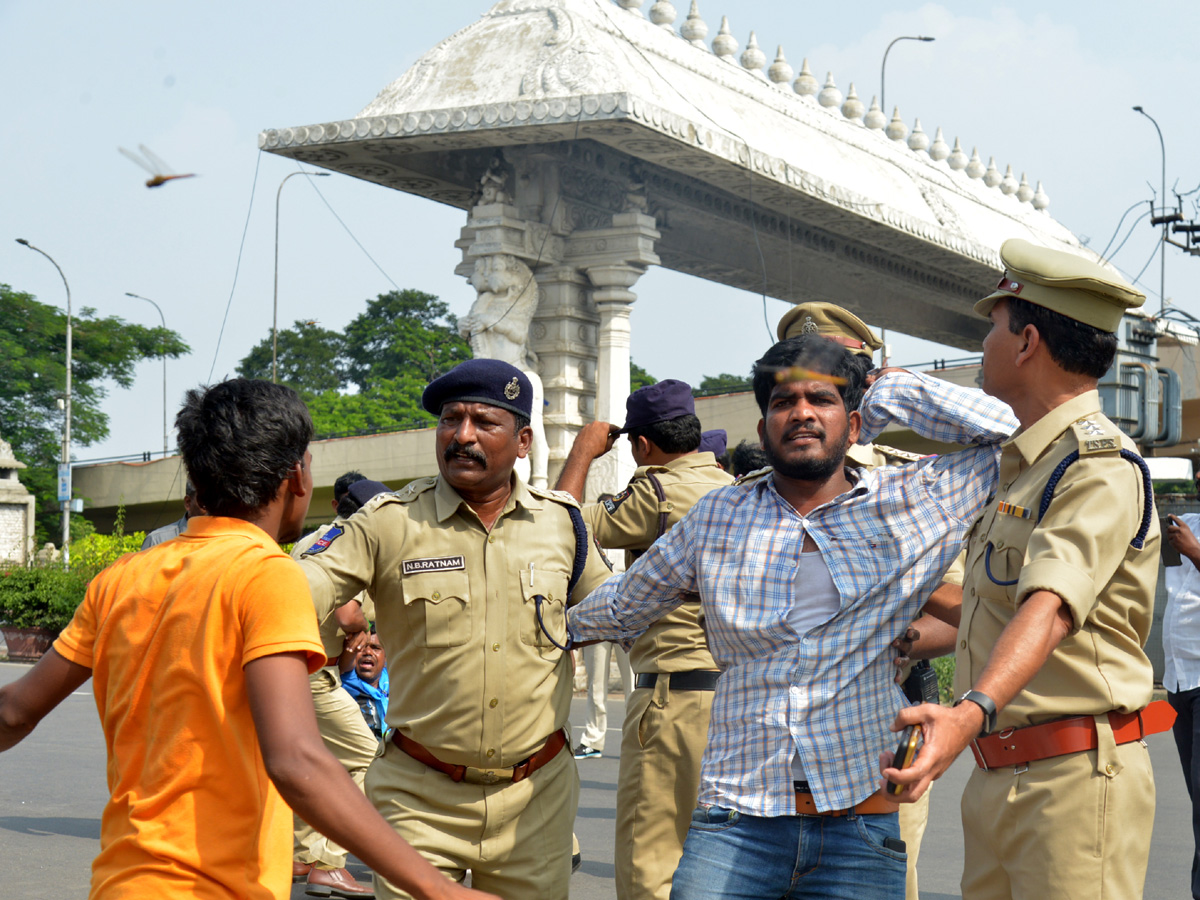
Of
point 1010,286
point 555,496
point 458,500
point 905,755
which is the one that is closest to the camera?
point 905,755

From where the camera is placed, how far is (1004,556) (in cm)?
314

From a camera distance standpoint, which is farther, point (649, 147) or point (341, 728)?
point (649, 147)

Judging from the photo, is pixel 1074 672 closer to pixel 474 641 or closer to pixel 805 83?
pixel 474 641


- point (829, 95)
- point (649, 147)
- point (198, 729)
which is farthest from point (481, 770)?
point (829, 95)

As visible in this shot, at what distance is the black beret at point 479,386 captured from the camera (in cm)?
406

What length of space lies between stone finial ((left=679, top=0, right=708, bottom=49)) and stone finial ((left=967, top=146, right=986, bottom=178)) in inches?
343

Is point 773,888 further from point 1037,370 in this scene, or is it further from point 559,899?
point 1037,370

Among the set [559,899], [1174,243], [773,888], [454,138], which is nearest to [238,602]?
[773,888]

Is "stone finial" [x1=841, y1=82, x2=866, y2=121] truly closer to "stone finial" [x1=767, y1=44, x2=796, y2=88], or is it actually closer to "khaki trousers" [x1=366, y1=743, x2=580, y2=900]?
"stone finial" [x1=767, y1=44, x2=796, y2=88]

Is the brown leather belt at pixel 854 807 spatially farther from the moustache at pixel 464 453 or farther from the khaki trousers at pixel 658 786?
the khaki trousers at pixel 658 786

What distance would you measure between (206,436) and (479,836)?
1595 mm

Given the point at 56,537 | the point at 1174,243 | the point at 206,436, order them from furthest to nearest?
the point at 56,537 → the point at 1174,243 → the point at 206,436

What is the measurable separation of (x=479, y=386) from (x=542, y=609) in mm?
660

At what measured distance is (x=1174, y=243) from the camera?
92.8 ft
